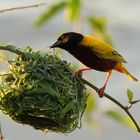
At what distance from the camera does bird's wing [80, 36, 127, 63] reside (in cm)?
266

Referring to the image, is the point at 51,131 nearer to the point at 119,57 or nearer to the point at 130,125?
the point at 130,125

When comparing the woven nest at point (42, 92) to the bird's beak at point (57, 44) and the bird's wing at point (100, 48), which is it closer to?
the bird's beak at point (57, 44)

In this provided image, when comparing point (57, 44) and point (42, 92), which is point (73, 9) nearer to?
point (57, 44)

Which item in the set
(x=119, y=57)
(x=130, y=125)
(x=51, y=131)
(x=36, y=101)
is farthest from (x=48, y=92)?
(x=119, y=57)

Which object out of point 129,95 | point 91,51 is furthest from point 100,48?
point 129,95

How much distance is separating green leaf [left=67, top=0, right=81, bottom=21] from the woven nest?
226 millimetres

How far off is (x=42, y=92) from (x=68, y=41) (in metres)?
0.38

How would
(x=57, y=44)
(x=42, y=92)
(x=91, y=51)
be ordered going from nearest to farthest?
1. (x=42, y=92)
2. (x=57, y=44)
3. (x=91, y=51)

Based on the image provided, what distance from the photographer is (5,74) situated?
2.40m

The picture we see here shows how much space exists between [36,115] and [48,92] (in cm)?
11

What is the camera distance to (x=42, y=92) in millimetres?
2320

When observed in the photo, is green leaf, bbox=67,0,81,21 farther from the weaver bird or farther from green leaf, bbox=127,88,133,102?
green leaf, bbox=127,88,133,102

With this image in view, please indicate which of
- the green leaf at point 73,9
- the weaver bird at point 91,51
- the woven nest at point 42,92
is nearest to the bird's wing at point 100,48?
the weaver bird at point 91,51

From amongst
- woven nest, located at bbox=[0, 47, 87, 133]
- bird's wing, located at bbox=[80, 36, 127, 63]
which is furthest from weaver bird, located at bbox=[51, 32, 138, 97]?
woven nest, located at bbox=[0, 47, 87, 133]
